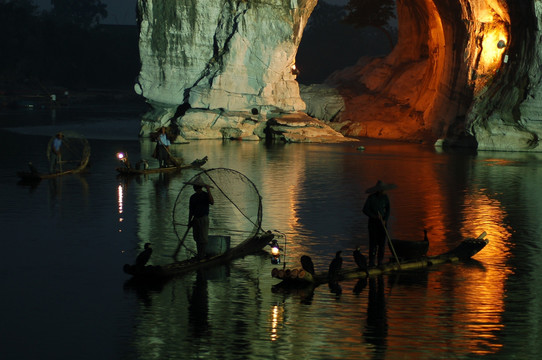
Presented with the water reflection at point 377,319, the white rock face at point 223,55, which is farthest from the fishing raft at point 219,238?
the white rock face at point 223,55

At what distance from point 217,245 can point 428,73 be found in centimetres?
4422

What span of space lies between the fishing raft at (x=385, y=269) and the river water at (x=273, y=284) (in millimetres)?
187

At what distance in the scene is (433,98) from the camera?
53781 mm

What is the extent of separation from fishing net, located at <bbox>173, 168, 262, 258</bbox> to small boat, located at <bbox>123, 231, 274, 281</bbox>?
249 millimetres

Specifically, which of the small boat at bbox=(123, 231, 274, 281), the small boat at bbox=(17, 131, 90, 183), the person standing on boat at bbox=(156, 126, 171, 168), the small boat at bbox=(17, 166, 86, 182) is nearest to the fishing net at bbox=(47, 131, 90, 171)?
the small boat at bbox=(17, 131, 90, 183)

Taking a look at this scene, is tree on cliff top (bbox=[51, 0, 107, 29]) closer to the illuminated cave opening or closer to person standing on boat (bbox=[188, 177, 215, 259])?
the illuminated cave opening

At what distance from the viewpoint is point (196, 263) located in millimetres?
14945

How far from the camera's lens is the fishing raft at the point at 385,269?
1357cm

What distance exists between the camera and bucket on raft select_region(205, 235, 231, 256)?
1566 centimetres

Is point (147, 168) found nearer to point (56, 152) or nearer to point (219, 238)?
point (56, 152)

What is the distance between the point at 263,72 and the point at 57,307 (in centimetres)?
4297

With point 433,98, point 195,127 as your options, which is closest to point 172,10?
point 195,127

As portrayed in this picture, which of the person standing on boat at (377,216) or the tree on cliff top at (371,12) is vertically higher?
the tree on cliff top at (371,12)

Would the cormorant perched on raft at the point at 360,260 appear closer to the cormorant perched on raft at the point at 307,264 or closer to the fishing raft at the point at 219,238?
the cormorant perched on raft at the point at 307,264
